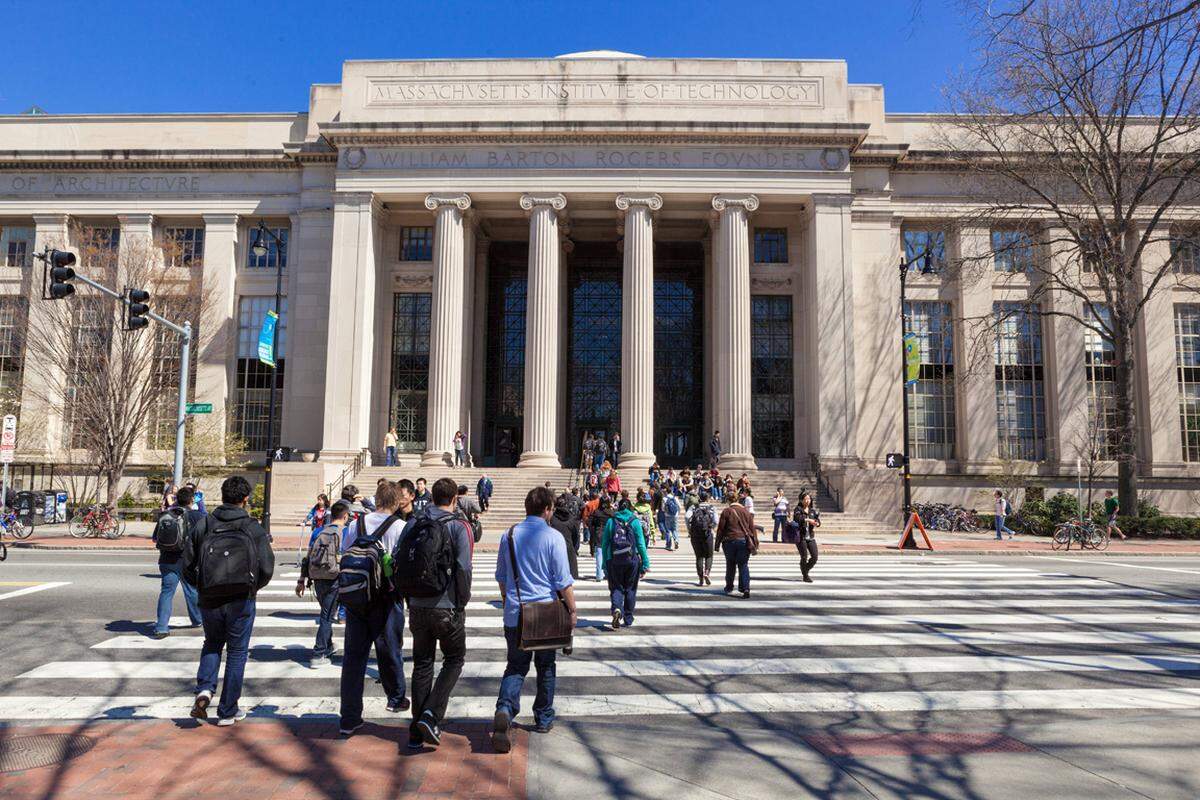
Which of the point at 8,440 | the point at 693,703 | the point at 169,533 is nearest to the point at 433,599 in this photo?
the point at 693,703

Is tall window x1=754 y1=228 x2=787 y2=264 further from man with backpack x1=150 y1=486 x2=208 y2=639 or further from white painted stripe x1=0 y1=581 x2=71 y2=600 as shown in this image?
man with backpack x1=150 y1=486 x2=208 y2=639

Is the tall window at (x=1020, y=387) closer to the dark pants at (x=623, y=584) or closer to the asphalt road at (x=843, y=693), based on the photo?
the asphalt road at (x=843, y=693)

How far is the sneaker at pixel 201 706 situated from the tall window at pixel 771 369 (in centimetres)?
3145

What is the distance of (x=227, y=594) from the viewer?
5660 millimetres

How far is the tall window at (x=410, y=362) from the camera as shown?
1395 inches

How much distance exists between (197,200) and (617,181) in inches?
836

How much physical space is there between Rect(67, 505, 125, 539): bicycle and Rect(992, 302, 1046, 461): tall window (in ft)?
119

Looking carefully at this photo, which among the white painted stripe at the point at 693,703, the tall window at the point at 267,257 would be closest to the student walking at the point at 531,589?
the white painted stripe at the point at 693,703

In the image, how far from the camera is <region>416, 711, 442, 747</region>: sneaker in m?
4.96

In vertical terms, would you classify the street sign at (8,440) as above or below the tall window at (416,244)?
below

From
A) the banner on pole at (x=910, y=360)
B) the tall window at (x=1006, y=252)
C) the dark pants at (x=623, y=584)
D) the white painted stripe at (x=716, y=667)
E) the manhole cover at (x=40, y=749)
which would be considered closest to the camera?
the manhole cover at (x=40, y=749)

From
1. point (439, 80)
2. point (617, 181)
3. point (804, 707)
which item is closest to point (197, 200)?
point (439, 80)

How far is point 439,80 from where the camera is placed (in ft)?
111

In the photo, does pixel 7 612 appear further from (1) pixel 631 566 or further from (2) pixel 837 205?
(2) pixel 837 205
